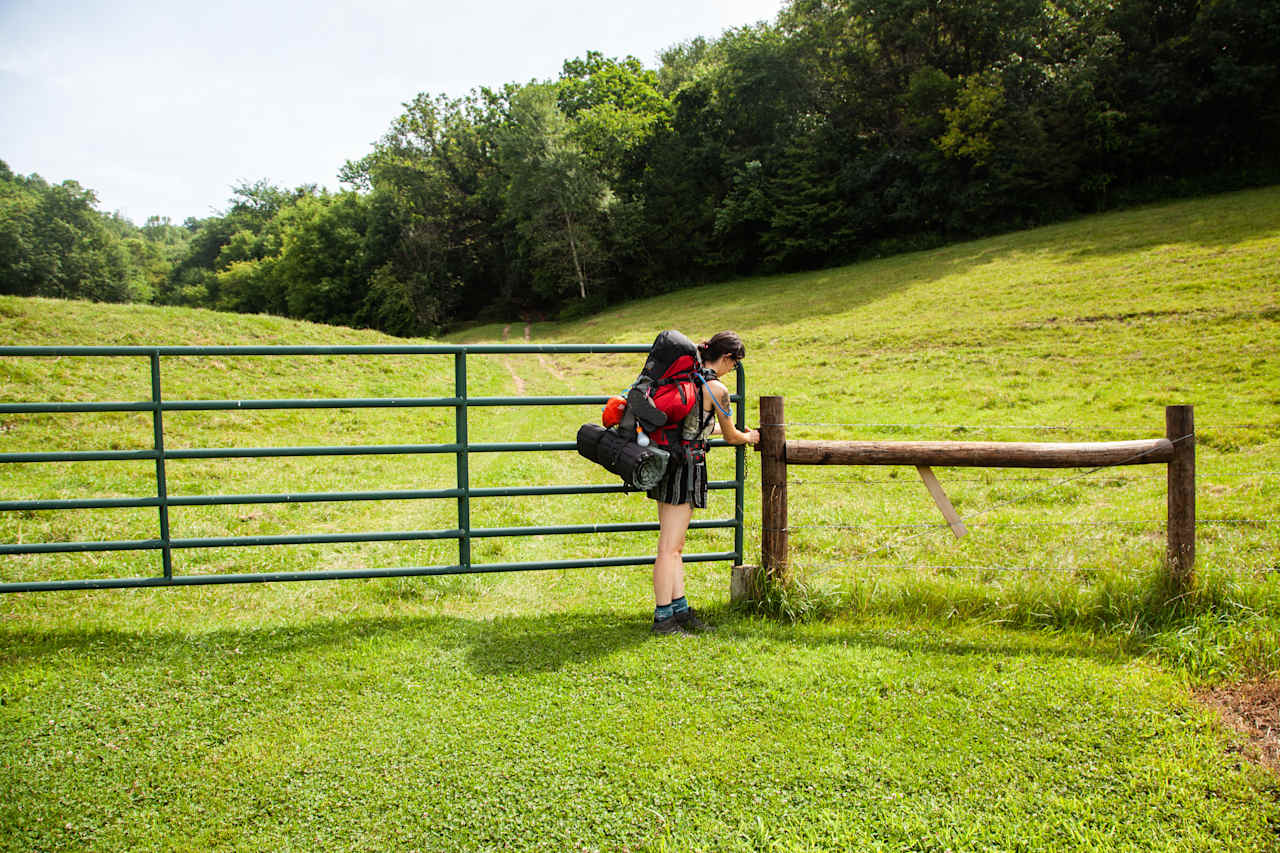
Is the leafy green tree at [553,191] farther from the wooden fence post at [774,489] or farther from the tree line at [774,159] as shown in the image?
the wooden fence post at [774,489]

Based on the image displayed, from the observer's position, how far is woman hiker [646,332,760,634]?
4516mm

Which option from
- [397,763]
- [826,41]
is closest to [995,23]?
[826,41]

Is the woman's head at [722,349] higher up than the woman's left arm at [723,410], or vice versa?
the woman's head at [722,349]

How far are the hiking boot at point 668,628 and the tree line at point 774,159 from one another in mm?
40556

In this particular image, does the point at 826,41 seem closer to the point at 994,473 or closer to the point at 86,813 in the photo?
the point at 994,473

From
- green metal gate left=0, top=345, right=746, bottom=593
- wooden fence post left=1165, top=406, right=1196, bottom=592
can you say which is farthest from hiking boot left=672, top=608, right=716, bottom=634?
wooden fence post left=1165, top=406, right=1196, bottom=592

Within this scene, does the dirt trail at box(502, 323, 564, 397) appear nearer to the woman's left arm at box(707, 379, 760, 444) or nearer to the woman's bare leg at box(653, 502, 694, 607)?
the woman's bare leg at box(653, 502, 694, 607)

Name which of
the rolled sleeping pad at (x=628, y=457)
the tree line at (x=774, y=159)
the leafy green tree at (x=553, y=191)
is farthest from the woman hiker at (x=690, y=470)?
the leafy green tree at (x=553, y=191)

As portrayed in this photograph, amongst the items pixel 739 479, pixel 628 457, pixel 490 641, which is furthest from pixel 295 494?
pixel 739 479

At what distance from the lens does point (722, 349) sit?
4.52 m

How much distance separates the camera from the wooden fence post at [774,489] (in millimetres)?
5059

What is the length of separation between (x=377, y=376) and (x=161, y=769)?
1621 cm

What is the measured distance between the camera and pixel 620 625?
16.4 feet

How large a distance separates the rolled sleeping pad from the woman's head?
636 mm
